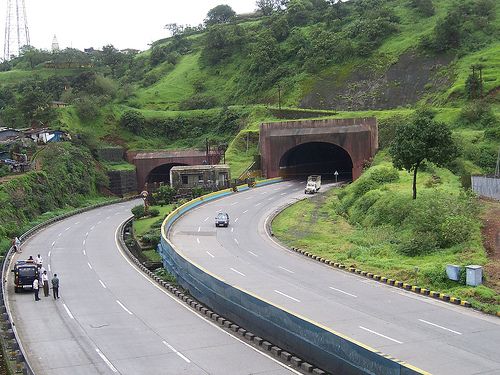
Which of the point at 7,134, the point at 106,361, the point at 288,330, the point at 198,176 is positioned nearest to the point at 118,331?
the point at 106,361

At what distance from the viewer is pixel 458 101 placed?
77.7m

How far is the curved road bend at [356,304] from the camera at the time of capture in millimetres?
19812

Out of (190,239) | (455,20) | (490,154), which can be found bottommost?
(190,239)

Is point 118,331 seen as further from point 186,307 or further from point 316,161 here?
point 316,161

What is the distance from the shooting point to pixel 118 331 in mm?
25703

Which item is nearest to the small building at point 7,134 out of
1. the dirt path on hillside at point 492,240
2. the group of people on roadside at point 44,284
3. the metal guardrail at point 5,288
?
the metal guardrail at point 5,288

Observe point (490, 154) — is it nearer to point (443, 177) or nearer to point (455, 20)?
point (443, 177)

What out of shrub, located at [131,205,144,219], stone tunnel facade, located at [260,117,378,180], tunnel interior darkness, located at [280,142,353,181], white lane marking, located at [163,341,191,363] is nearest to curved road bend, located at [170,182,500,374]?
white lane marking, located at [163,341,191,363]

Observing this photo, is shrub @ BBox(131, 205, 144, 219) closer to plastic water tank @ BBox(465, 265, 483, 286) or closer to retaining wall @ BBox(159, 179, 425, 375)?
retaining wall @ BBox(159, 179, 425, 375)

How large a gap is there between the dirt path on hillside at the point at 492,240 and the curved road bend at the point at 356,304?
10.1 feet

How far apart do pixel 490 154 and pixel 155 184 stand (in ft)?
148

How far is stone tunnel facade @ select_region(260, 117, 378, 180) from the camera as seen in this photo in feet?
234

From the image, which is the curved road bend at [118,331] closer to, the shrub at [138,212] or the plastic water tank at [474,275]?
the plastic water tank at [474,275]

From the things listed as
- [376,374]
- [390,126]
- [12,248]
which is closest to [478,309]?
[376,374]
